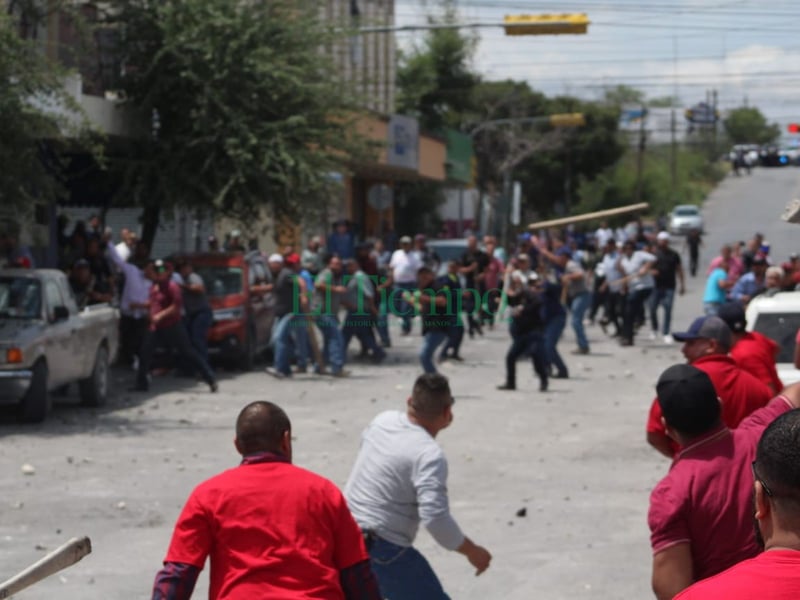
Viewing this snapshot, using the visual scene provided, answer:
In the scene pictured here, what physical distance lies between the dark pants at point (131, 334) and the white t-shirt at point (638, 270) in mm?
8996

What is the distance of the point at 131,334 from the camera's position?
818 inches

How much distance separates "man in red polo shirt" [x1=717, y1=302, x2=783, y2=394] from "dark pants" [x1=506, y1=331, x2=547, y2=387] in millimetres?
8866

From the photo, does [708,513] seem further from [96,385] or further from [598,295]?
[598,295]

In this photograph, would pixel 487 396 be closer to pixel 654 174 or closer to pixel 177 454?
pixel 177 454

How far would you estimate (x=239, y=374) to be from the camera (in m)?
21.2

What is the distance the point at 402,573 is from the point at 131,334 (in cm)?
1507

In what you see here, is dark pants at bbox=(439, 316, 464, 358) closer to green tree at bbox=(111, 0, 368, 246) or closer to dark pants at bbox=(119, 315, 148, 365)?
green tree at bbox=(111, 0, 368, 246)

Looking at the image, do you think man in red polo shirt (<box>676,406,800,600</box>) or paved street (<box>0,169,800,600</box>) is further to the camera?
paved street (<box>0,169,800,600</box>)

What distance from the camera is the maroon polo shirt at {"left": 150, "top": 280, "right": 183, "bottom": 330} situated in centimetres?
1855

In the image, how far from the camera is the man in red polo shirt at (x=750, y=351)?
9.41m

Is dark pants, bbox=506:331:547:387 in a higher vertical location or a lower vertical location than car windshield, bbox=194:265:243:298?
lower

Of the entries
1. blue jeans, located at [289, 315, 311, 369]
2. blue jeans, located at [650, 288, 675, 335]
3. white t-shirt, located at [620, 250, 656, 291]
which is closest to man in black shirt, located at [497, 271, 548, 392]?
blue jeans, located at [289, 315, 311, 369]

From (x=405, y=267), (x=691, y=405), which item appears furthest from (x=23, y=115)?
(x=691, y=405)

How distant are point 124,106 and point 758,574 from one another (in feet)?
72.7
